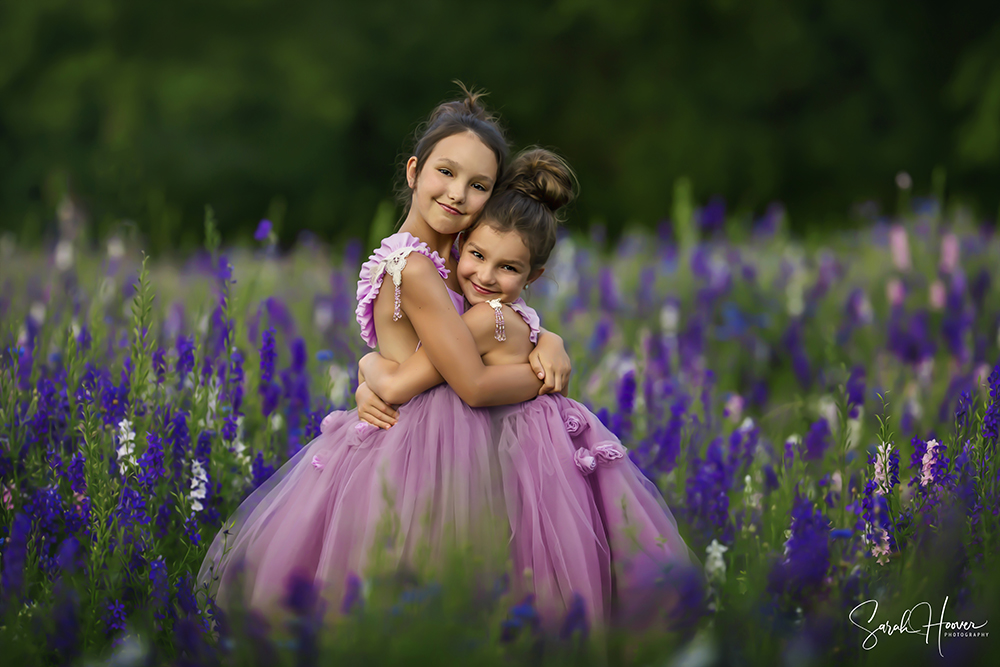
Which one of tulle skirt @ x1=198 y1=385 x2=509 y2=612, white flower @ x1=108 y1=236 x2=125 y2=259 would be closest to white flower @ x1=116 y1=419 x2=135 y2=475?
tulle skirt @ x1=198 y1=385 x2=509 y2=612

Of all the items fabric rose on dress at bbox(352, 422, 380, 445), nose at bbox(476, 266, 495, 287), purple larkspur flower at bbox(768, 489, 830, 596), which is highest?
nose at bbox(476, 266, 495, 287)

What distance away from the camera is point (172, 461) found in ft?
7.76

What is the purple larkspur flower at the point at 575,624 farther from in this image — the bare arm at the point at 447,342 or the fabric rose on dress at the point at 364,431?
the fabric rose on dress at the point at 364,431

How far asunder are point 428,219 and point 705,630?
1.06m

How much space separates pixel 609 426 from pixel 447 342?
1.08m

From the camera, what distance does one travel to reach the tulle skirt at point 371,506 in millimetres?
1806

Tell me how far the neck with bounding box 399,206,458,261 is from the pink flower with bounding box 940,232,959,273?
11.5 feet

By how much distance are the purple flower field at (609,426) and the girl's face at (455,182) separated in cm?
67

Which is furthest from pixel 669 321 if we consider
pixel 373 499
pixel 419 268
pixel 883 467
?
pixel 373 499

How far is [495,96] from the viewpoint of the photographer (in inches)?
430

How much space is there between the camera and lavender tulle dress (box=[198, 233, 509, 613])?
71.3 inches

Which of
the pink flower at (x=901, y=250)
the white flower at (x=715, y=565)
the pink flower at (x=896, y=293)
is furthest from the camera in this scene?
the pink flower at (x=901, y=250)

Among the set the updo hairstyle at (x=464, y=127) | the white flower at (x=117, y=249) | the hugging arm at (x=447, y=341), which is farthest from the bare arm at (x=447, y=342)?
the white flower at (x=117, y=249)

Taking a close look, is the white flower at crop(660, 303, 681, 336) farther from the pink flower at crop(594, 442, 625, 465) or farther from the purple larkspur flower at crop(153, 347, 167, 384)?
the purple larkspur flower at crop(153, 347, 167, 384)
